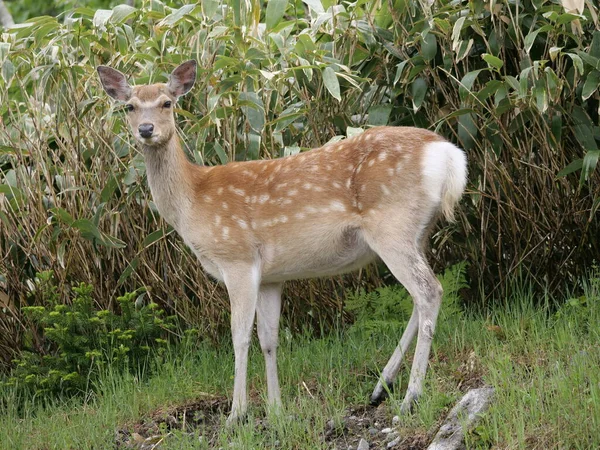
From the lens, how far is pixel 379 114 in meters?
6.66

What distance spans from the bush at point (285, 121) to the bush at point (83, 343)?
30 cm

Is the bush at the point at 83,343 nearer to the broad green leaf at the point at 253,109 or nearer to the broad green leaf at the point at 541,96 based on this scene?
the broad green leaf at the point at 253,109

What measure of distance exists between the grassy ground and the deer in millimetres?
192

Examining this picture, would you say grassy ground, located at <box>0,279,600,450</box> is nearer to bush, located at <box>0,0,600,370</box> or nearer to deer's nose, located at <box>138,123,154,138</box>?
bush, located at <box>0,0,600,370</box>

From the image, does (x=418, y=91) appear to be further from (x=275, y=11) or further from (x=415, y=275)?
(x=415, y=275)

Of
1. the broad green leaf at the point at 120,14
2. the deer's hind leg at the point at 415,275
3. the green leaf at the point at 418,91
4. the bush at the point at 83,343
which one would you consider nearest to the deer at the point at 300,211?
the deer's hind leg at the point at 415,275

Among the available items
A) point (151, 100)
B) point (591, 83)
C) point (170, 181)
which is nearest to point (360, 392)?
point (170, 181)

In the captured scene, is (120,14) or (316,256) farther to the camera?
(120,14)

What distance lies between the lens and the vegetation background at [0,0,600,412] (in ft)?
20.6

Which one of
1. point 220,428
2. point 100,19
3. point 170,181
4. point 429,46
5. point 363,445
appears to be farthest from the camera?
point 100,19

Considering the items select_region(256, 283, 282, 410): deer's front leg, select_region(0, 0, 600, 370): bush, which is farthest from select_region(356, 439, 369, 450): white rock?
select_region(0, 0, 600, 370): bush

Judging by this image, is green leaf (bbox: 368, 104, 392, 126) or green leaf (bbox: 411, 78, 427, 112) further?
green leaf (bbox: 368, 104, 392, 126)

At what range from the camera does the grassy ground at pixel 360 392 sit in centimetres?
445

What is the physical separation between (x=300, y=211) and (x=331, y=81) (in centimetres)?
89
